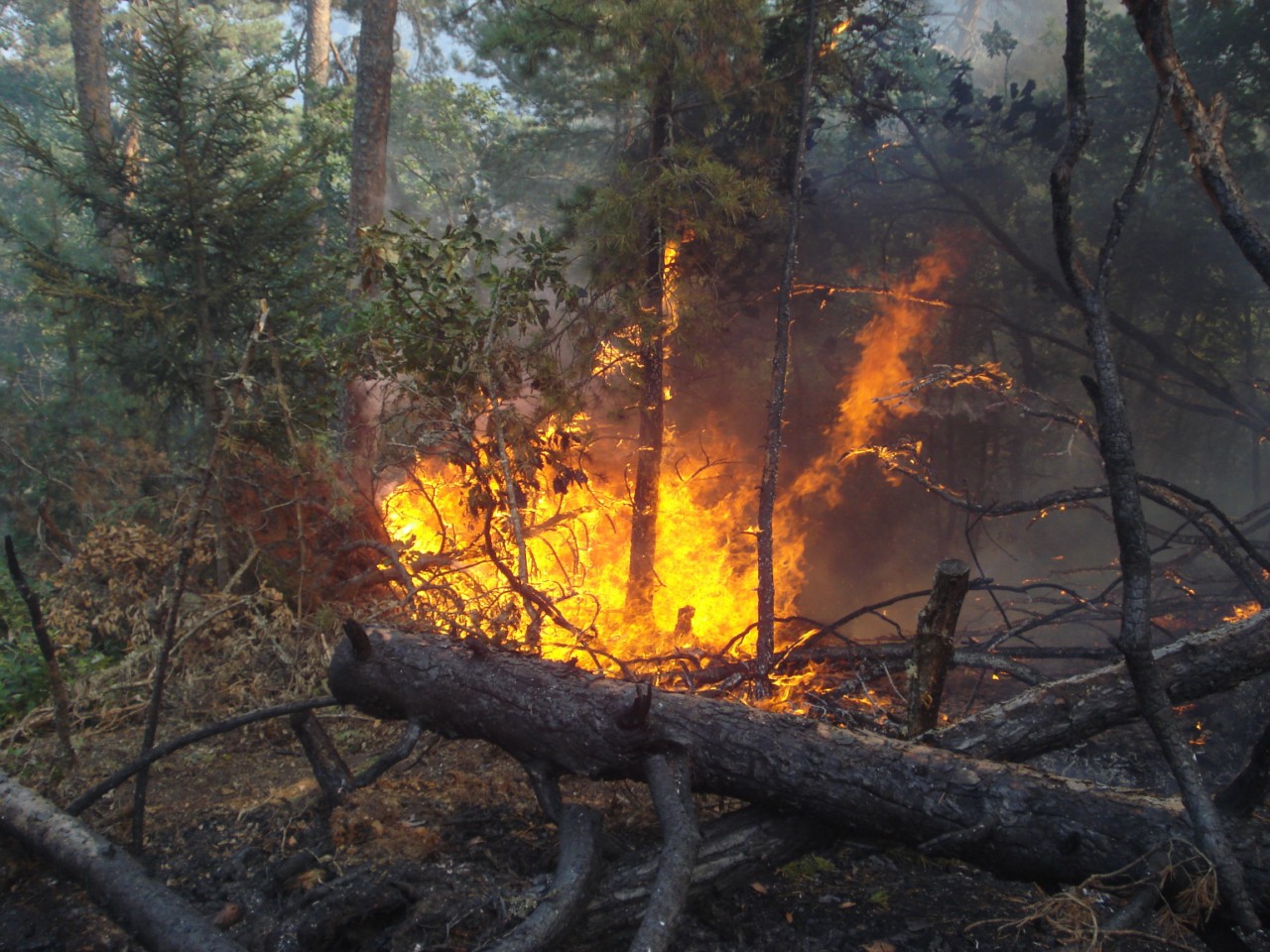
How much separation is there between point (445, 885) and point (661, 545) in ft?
24.5

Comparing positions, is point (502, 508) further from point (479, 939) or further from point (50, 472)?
point (50, 472)

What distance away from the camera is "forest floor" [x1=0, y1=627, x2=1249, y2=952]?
3.03 m

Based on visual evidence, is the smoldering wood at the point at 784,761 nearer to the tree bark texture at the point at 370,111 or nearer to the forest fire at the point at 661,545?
the forest fire at the point at 661,545

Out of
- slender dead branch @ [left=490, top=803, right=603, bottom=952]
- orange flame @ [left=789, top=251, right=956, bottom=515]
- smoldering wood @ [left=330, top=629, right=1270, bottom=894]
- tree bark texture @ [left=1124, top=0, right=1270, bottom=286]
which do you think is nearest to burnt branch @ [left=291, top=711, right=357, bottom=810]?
smoldering wood @ [left=330, top=629, right=1270, bottom=894]

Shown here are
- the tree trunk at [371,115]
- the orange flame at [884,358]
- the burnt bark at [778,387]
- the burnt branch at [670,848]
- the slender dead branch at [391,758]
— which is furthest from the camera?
the orange flame at [884,358]

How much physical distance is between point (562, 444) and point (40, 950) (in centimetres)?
519

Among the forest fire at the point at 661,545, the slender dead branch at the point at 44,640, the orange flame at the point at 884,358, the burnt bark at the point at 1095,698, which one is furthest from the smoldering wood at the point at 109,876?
the orange flame at the point at 884,358

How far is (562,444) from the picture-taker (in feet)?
24.2

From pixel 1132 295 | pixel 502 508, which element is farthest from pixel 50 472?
pixel 1132 295

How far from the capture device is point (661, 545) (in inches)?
418

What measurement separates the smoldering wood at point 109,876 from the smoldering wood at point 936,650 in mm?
3356

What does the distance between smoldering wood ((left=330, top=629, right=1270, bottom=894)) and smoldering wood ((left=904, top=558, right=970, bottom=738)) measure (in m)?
0.64

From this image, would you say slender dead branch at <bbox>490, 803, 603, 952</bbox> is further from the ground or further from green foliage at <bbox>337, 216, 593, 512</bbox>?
green foliage at <bbox>337, 216, 593, 512</bbox>

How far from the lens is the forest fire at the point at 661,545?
6.69 metres
